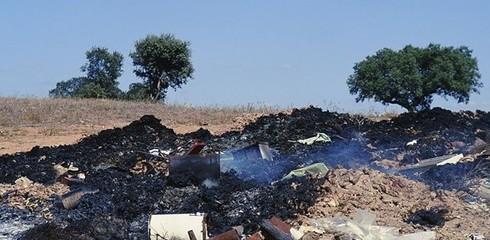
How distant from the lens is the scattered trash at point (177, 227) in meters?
6.07

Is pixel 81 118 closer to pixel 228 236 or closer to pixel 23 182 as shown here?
pixel 23 182

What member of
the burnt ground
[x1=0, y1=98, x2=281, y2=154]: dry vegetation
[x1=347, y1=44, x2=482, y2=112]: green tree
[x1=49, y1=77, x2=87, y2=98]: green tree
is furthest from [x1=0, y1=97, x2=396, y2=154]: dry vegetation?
[x1=49, y1=77, x2=87, y2=98]: green tree

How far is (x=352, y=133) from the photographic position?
447 inches

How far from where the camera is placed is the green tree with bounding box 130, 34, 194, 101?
108 ft

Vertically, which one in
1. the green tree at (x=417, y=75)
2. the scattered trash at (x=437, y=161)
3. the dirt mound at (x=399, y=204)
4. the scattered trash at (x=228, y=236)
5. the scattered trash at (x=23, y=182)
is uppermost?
the green tree at (x=417, y=75)

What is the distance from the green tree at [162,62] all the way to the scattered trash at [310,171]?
81.7 feet

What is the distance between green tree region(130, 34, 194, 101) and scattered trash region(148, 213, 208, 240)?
26.5m

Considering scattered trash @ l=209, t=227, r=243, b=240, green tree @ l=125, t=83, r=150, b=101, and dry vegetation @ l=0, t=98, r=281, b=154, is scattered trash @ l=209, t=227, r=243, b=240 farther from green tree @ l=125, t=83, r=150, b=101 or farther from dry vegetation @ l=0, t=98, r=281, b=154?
green tree @ l=125, t=83, r=150, b=101

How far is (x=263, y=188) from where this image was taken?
7.32 m

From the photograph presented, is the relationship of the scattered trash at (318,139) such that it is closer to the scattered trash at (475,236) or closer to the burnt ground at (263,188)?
the burnt ground at (263,188)

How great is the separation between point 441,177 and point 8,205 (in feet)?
16.3

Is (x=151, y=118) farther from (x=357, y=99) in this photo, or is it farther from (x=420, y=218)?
(x=357, y=99)

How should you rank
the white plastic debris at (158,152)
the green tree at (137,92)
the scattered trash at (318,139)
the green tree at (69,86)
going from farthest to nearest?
the green tree at (69,86) < the green tree at (137,92) < the scattered trash at (318,139) < the white plastic debris at (158,152)

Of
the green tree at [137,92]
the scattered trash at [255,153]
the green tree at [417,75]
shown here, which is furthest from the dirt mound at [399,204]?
the green tree at [137,92]
